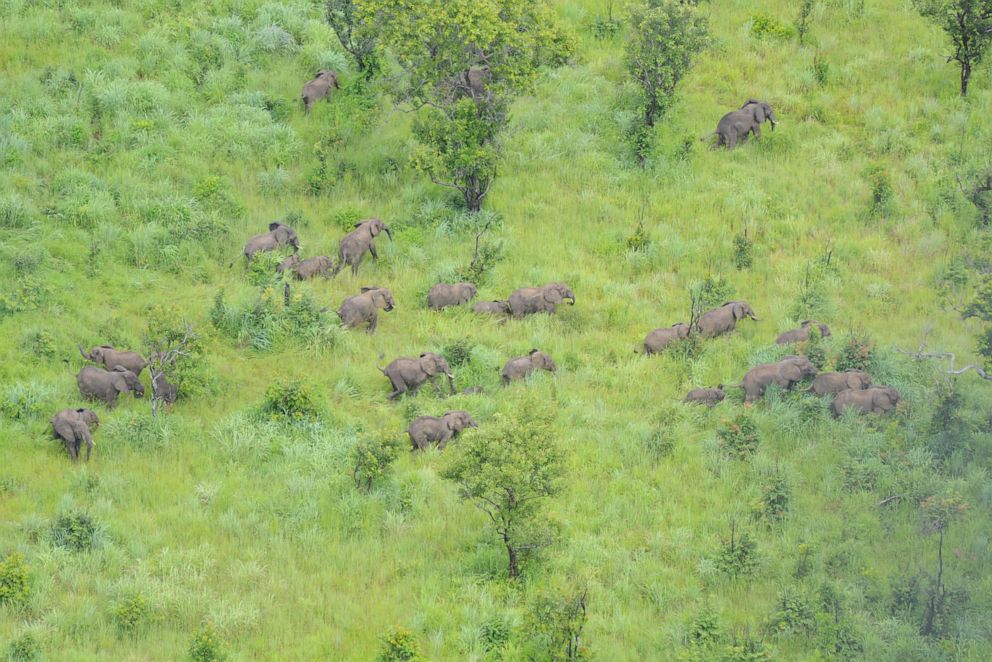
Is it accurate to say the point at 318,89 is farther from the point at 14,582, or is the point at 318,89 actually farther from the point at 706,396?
the point at 14,582

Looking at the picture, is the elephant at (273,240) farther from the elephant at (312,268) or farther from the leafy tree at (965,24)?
the leafy tree at (965,24)

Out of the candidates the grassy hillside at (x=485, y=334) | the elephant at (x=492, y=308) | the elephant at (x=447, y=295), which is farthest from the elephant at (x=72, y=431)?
the elephant at (x=492, y=308)

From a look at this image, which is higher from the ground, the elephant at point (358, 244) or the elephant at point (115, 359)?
the elephant at point (358, 244)

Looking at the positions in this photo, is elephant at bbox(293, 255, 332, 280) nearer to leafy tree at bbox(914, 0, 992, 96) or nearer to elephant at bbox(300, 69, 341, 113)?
elephant at bbox(300, 69, 341, 113)

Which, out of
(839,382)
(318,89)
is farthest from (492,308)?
(318,89)

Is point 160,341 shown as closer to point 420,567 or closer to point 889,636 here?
point 420,567

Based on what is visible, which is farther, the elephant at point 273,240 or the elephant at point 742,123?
the elephant at point 742,123
